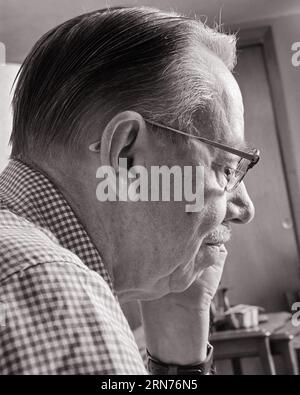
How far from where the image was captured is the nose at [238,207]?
0.67 meters

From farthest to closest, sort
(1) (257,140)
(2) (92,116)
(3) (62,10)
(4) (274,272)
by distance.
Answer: (4) (274,272) → (1) (257,140) → (3) (62,10) → (2) (92,116)

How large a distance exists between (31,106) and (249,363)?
1854 mm

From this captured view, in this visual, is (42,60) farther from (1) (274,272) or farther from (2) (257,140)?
(1) (274,272)

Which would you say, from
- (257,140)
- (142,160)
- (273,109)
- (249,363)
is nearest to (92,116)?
(142,160)

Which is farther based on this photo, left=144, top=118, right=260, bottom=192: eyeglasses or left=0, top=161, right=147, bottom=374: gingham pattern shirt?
left=144, top=118, right=260, bottom=192: eyeglasses

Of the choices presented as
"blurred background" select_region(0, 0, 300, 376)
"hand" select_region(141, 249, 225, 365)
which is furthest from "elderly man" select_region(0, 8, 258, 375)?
"blurred background" select_region(0, 0, 300, 376)

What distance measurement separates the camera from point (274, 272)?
2014 mm

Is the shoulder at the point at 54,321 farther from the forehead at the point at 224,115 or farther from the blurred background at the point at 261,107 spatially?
the blurred background at the point at 261,107

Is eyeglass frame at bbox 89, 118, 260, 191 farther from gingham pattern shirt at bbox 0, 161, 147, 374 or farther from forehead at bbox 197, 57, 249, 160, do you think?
gingham pattern shirt at bbox 0, 161, 147, 374

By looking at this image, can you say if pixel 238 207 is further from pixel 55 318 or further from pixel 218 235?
pixel 55 318

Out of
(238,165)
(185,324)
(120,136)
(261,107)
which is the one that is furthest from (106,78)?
(261,107)

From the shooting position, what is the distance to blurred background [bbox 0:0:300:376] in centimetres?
91

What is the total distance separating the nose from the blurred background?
0.88 feet

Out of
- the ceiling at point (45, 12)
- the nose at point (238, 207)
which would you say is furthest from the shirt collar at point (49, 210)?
the ceiling at point (45, 12)
